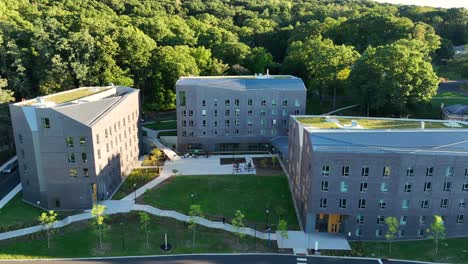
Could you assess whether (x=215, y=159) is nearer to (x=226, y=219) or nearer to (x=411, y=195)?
(x=226, y=219)

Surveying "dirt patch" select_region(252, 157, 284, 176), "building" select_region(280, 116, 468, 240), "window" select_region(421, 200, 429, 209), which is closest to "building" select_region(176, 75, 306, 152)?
"dirt patch" select_region(252, 157, 284, 176)

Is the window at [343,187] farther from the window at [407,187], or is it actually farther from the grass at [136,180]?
the grass at [136,180]

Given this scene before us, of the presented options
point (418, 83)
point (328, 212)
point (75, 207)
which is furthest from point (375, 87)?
point (75, 207)

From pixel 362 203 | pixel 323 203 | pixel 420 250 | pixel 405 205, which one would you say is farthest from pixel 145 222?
pixel 420 250

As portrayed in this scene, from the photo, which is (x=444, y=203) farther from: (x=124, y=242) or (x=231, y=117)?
(x=231, y=117)

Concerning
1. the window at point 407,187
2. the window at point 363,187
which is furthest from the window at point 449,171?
the window at point 363,187

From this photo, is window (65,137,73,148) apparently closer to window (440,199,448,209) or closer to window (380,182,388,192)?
window (380,182,388,192)

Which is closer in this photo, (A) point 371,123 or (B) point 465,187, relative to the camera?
(B) point 465,187
